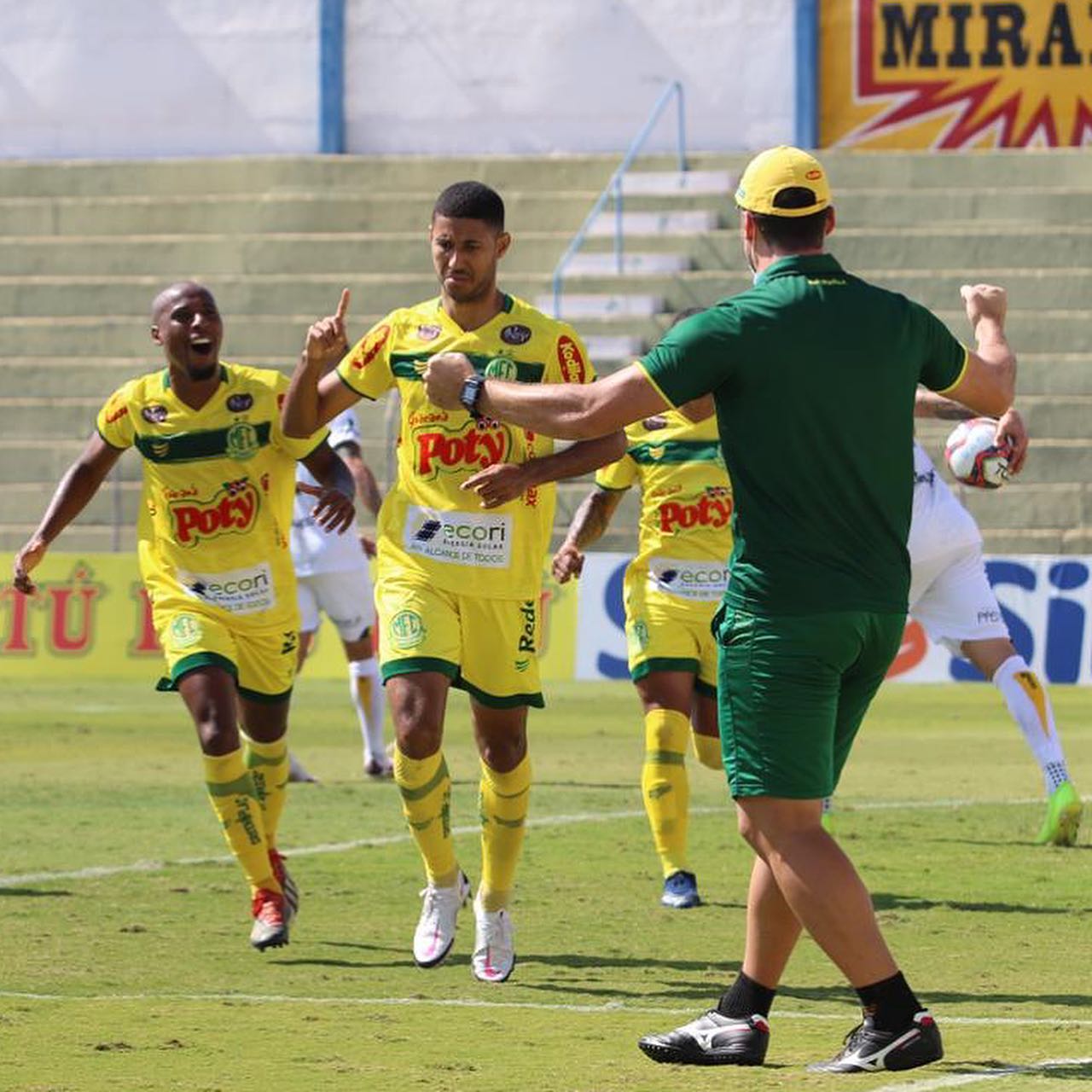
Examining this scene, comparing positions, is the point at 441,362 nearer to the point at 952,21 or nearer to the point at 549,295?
the point at 549,295

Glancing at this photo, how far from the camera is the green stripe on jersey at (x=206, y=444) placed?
1041cm

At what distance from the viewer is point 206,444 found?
10.4 m

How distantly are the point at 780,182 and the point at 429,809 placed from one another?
10.7 ft

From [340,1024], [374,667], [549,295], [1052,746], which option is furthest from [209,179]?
[340,1024]

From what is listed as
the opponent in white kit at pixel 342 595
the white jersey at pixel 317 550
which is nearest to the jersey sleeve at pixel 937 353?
the opponent in white kit at pixel 342 595

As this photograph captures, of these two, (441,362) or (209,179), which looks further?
(209,179)

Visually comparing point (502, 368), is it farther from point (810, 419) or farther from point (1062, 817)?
point (1062, 817)

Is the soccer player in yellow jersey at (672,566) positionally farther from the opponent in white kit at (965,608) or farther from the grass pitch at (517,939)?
the opponent in white kit at (965,608)

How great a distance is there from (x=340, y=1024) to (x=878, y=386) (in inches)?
99.7

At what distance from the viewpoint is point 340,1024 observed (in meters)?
8.15

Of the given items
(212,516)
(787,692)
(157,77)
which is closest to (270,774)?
(212,516)

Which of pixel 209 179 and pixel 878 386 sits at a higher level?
pixel 209 179

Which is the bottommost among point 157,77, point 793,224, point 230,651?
point 230,651

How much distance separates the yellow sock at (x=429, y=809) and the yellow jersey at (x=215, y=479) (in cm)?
120
